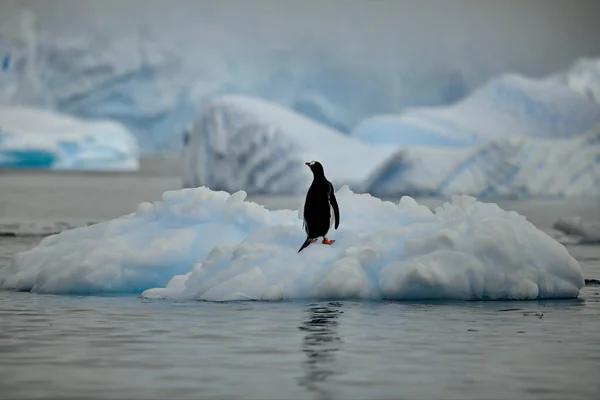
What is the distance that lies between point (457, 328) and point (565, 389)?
7.53 feet

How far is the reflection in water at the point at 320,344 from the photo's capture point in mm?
5906

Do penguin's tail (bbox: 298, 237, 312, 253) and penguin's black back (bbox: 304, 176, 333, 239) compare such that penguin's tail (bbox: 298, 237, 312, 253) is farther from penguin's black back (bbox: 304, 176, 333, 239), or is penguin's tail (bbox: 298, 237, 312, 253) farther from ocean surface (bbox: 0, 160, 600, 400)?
ocean surface (bbox: 0, 160, 600, 400)

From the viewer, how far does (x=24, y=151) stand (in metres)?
56.8

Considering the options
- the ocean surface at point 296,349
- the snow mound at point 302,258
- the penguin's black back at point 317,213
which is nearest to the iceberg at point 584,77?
the snow mound at point 302,258

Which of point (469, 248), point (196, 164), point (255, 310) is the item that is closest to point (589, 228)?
point (469, 248)

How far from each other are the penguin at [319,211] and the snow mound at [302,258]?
4.9 inches

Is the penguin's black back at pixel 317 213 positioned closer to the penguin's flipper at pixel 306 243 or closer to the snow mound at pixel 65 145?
the penguin's flipper at pixel 306 243

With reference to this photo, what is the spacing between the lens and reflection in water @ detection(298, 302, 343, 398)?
5.91 m

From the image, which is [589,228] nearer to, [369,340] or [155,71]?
[369,340]

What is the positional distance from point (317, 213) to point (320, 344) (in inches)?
109

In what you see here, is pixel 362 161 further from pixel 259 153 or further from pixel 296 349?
pixel 296 349

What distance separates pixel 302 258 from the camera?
9.87 metres

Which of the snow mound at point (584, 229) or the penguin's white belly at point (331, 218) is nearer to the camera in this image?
the penguin's white belly at point (331, 218)

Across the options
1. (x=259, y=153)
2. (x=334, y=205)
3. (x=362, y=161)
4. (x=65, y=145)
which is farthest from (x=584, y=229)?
(x=65, y=145)
